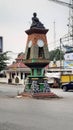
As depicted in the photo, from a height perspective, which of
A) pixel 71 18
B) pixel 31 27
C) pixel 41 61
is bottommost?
pixel 41 61

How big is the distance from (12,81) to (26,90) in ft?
158

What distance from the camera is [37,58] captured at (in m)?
33.6

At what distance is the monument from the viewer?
108ft

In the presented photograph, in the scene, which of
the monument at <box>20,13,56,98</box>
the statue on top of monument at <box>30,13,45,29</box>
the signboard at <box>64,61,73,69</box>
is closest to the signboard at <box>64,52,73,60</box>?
the signboard at <box>64,61,73,69</box>

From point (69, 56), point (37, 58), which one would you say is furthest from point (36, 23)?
point (69, 56)

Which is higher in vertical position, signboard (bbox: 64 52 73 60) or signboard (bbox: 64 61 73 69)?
signboard (bbox: 64 52 73 60)

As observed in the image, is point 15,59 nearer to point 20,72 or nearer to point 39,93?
point 20,72

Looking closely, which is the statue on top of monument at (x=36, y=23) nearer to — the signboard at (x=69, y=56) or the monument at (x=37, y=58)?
the monument at (x=37, y=58)

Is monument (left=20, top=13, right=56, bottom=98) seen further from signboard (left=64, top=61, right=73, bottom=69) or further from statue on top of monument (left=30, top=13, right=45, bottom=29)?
signboard (left=64, top=61, right=73, bottom=69)

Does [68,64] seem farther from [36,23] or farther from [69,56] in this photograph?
[36,23]

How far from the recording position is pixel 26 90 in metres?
33.9

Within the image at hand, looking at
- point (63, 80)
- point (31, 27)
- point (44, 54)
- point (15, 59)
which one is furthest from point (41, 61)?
point (15, 59)

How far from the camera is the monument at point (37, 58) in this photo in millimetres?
33000

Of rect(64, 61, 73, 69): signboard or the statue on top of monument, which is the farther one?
rect(64, 61, 73, 69): signboard
